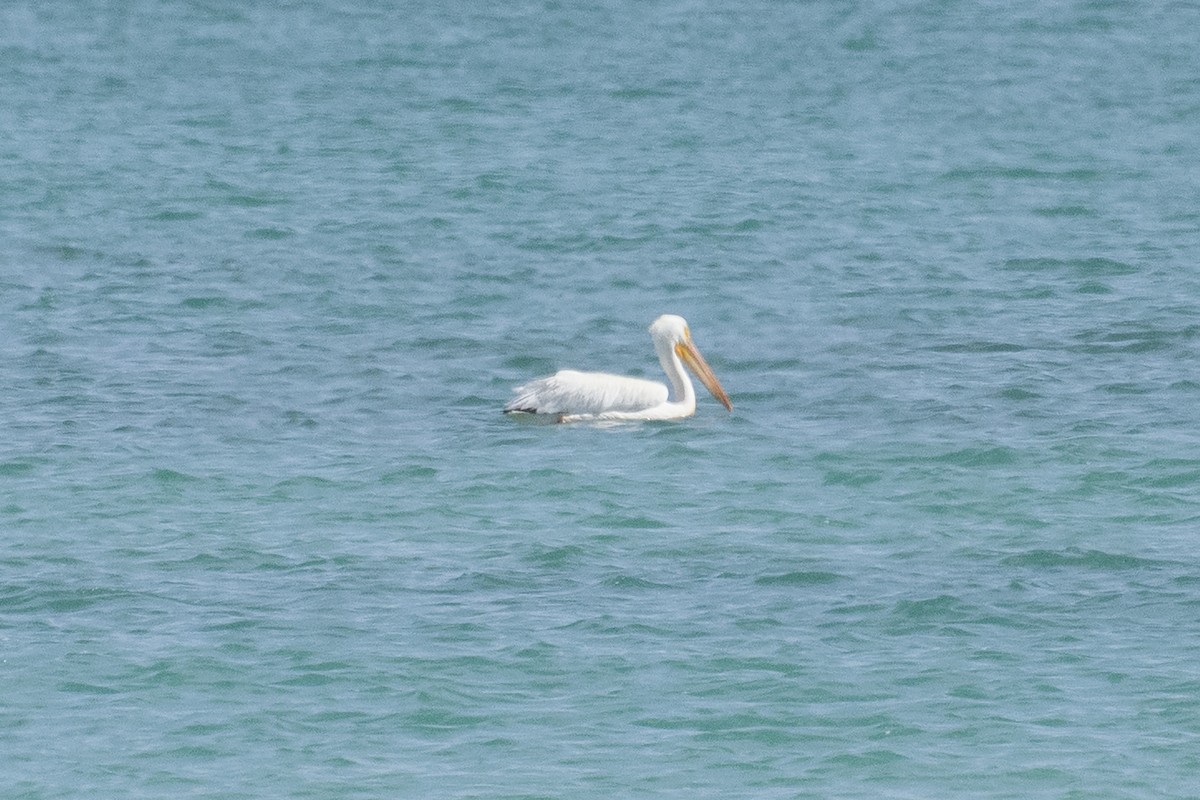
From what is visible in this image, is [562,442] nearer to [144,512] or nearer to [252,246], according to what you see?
[144,512]

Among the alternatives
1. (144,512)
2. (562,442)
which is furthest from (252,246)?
(144,512)

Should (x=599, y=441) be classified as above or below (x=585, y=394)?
below

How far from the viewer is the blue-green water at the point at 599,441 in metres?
9.81

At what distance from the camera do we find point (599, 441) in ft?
49.3

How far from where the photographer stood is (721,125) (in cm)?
2705

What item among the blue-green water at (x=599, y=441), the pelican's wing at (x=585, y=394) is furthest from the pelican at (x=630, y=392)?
the blue-green water at (x=599, y=441)

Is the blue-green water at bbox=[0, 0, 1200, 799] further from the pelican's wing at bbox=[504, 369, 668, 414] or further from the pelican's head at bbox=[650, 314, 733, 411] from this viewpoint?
the pelican's head at bbox=[650, 314, 733, 411]

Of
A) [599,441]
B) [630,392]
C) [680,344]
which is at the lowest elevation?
[599,441]

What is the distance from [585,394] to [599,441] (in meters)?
0.44

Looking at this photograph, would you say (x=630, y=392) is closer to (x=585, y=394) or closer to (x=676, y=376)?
(x=585, y=394)

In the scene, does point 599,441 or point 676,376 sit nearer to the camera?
point 599,441

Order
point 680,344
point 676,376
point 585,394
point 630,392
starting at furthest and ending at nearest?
1. point 680,344
2. point 676,376
3. point 630,392
4. point 585,394

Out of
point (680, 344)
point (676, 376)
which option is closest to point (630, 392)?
point (676, 376)

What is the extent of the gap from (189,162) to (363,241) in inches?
183
